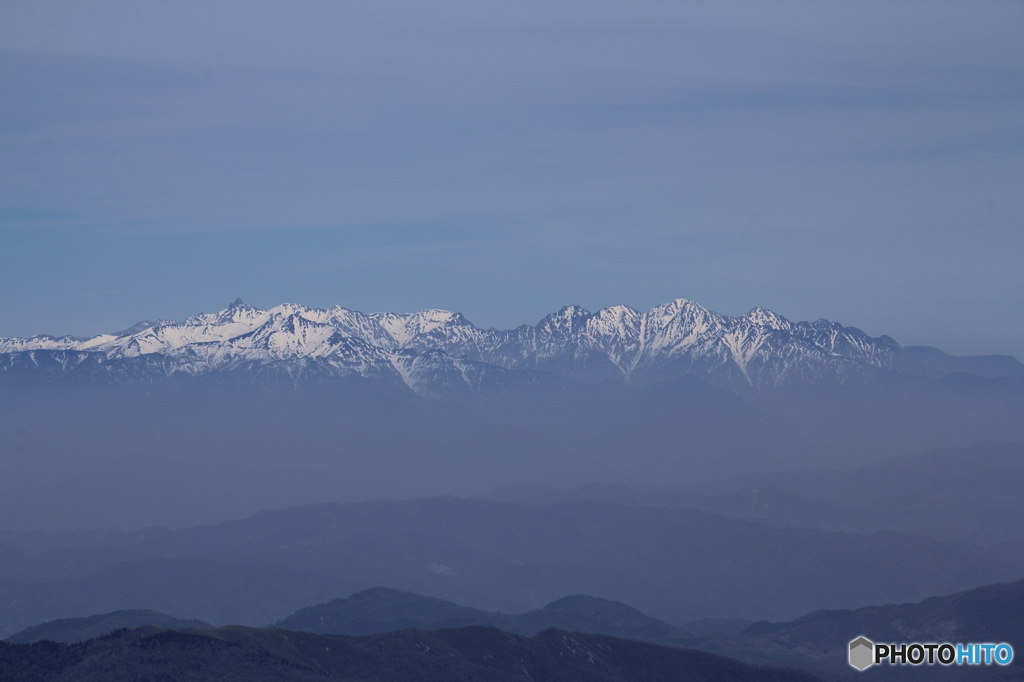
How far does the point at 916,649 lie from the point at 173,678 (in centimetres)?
11065

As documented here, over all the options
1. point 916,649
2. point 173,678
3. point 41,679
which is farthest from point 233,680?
point 916,649

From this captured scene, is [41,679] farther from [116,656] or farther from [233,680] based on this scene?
[233,680]

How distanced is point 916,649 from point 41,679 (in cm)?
13008

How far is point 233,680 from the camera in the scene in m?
197

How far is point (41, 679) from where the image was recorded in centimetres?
19600

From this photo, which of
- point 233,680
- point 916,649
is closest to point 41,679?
point 233,680

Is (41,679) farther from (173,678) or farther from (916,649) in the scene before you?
(916,649)

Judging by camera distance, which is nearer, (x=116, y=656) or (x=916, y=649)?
(x=916, y=649)

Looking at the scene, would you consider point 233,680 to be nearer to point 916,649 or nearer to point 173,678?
point 173,678

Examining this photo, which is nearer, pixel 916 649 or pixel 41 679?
pixel 916 649

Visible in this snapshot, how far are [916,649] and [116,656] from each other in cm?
12174

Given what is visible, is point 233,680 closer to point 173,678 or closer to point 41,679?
point 173,678

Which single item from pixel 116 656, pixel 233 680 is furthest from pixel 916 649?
pixel 116 656

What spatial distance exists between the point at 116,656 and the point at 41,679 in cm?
1138
